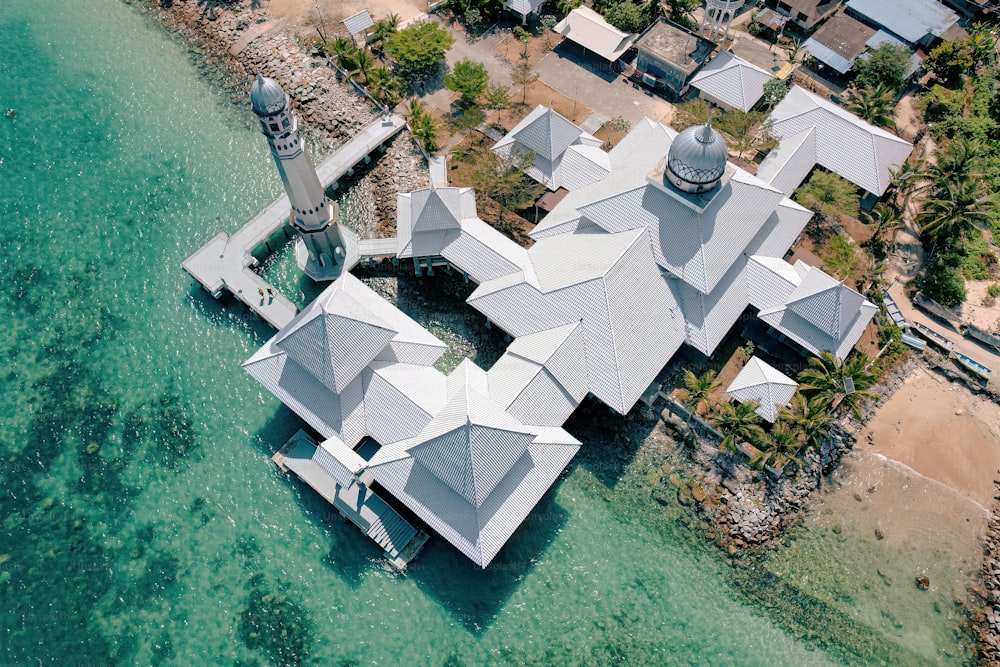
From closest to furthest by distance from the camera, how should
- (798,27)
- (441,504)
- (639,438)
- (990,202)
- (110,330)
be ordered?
1. (441,504)
2. (639,438)
3. (110,330)
4. (990,202)
5. (798,27)

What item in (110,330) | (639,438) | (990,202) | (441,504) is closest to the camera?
(441,504)

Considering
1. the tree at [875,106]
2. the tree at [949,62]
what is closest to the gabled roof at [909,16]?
the tree at [949,62]

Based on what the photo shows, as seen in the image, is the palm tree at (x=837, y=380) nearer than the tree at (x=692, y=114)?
Yes

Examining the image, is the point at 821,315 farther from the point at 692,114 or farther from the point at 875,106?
the point at 875,106

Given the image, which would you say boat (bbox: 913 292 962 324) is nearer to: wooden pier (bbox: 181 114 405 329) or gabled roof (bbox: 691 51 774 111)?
gabled roof (bbox: 691 51 774 111)

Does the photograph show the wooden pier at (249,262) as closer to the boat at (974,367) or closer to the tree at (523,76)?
the tree at (523,76)

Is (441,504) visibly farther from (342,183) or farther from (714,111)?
(714,111)

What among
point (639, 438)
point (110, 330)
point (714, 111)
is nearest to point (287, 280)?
point (110, 330)
